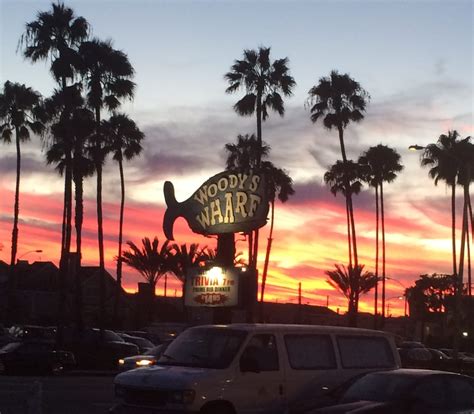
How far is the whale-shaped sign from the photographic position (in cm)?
2384

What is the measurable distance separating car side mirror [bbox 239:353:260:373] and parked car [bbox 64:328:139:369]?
24526mm

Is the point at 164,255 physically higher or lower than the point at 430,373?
higher

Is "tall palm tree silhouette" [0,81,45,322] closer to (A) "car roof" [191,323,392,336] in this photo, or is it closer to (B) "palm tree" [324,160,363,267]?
(B) "palm tree" [324,160,363,267]

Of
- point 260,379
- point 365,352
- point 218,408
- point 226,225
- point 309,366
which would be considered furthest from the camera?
point 226,225

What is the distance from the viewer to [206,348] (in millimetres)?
12617

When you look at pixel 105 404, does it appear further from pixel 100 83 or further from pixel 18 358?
pixel 100 83

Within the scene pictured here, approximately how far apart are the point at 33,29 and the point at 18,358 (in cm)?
1906

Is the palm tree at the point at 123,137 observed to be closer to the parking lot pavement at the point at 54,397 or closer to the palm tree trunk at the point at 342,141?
the palm tree trunk at the point at 342,141

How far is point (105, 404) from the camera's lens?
1900 centimetres

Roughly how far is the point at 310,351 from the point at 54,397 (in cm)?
908

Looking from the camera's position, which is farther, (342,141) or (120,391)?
(342,141)

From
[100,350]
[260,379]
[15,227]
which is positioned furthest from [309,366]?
[15,227]

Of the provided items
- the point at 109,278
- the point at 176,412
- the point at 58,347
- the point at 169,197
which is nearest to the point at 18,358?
the point at 58,347

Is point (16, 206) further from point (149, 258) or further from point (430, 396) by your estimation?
point (430, 396)
